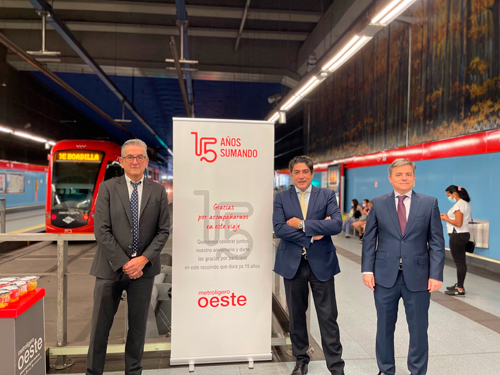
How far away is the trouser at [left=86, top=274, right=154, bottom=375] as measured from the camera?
90.0 inches

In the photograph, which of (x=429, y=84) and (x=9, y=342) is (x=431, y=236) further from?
(x=429, y=84)

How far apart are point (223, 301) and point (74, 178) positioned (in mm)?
7509

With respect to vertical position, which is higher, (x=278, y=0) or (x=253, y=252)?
(x=278, y=0)

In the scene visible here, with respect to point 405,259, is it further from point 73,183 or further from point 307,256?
point 73,183

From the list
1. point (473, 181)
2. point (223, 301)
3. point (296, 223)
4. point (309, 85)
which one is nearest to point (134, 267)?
point (223, 301)

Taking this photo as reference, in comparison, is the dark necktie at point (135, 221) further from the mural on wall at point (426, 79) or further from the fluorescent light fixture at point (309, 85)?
the mural on wall at point (426, 79)

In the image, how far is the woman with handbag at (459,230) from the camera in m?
4.75

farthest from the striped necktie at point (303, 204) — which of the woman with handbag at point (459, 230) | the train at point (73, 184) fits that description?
the train at point (73, 184)

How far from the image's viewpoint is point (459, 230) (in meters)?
4.80

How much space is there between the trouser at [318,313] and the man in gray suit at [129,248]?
108 centimetres

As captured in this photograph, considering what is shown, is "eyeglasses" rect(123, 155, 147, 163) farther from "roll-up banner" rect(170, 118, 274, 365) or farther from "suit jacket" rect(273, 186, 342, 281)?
"suit jacket" rect(273, 186, 342, 281)

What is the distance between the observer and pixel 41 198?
1666 centimetres

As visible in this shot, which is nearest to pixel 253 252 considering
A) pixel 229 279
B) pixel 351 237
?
pixel 229 279

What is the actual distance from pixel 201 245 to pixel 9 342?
1.32 metres
